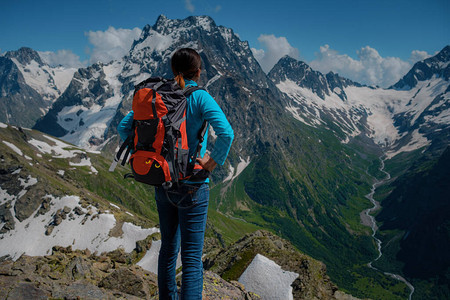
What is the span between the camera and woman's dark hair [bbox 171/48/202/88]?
6.02m

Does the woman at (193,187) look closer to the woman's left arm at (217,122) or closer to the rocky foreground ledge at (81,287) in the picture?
the woman's left arm at (217,122)

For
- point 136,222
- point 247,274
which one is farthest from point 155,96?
point 136,222

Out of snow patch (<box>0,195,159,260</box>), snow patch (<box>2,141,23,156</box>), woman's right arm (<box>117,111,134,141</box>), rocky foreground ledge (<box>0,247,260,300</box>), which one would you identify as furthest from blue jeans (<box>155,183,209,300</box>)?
snow patch (<box>2,141,23,156</box>)

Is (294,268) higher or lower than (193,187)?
lower

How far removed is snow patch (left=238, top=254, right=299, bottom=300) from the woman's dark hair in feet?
73.4

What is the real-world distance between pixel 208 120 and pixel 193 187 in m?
1.47

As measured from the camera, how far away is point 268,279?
24953 millimetres

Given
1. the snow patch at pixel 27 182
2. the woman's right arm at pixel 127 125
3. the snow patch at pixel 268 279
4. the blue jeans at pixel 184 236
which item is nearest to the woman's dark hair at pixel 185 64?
the woman's right arm at pixel 127 125

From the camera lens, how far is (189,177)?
5855mm

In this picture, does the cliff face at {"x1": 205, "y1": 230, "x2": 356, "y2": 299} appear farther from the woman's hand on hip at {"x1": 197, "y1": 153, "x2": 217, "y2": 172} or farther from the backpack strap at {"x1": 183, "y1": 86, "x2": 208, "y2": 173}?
the backpack strap at {"x1": 183, "y1": 86, "x2": 208, "y2": 173}

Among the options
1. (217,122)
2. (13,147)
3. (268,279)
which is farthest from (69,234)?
(217,122)

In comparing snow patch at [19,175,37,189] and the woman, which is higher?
snow patch at [19,175,37,189]

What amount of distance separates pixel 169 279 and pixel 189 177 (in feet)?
10.0

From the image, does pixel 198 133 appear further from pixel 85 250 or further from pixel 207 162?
pixel 85 250
